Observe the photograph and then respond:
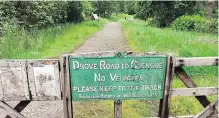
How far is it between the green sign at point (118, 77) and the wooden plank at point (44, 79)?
215 mm

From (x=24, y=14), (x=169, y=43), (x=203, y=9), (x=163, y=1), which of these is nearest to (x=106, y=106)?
(x=169, y=43)

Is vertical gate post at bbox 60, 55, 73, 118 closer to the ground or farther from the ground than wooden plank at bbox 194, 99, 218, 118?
farther from the ground

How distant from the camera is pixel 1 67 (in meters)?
3.53

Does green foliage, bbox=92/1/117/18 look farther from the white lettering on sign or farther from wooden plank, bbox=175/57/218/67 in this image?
the white lettering on sign

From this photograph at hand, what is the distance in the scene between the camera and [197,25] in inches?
816

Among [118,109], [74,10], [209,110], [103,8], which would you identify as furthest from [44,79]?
[103,8]

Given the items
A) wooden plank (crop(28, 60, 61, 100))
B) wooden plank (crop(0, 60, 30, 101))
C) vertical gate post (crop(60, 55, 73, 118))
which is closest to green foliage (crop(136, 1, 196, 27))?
vertical gate post (crop(60, 55, 73, 118))

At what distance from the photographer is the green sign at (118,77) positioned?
3.59 metres

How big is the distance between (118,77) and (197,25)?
18381 millimetres

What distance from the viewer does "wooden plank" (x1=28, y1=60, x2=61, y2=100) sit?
3.58 m

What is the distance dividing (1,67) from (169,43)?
857 cm

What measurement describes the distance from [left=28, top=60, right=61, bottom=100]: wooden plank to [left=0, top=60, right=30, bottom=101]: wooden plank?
3.4 inches

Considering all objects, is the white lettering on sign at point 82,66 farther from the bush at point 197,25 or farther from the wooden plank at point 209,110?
the bush at point 197,25

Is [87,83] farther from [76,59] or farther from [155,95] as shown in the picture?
[155,95]
